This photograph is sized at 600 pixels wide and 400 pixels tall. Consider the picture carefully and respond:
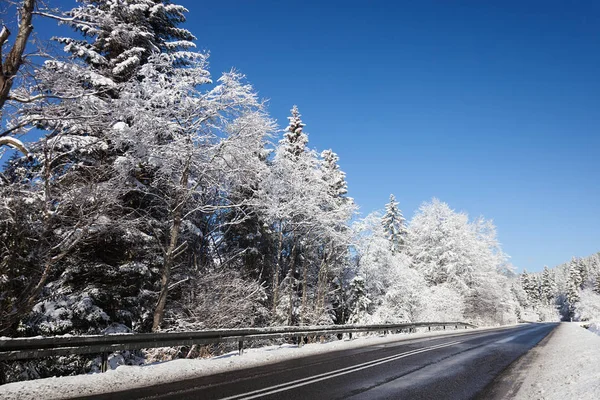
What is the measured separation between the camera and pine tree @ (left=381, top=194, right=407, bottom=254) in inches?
1838

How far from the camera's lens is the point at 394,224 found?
4712 centimetres

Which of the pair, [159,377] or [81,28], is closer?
[159,377]

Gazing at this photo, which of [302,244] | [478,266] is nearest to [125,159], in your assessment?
[302,244]

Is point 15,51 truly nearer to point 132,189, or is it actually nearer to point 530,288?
point 132,189

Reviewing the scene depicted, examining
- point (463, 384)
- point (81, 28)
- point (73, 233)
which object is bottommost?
point (463, 384)

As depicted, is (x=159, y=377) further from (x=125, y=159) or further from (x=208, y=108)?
(x=208, y=108)

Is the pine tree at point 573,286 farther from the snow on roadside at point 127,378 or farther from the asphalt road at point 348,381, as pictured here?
the snow on roadside at point 127,378

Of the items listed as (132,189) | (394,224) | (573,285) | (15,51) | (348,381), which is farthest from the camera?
(573,285)

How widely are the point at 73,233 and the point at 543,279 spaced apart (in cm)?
15249

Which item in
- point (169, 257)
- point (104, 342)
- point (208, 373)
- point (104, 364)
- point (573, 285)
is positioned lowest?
point (208, 373)

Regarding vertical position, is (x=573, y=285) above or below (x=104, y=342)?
above

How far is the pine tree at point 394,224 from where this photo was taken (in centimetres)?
4669

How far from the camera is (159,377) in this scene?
27.3ft

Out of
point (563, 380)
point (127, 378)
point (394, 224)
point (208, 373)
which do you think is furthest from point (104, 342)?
point (394, 224)
